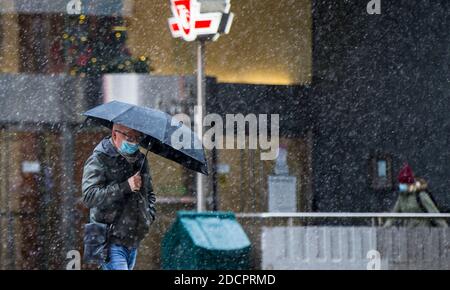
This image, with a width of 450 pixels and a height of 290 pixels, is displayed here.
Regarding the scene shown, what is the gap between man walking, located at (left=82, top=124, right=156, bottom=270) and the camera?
23.4 ft

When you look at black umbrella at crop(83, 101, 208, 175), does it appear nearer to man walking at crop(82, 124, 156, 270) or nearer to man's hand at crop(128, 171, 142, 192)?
man walking at crop(82, 124, 156, 270)

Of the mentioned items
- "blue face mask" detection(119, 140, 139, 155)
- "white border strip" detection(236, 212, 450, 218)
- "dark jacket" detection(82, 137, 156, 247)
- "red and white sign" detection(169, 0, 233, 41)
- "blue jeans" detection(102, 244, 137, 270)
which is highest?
"red and white sign" detection(169, 0, 233, 41)

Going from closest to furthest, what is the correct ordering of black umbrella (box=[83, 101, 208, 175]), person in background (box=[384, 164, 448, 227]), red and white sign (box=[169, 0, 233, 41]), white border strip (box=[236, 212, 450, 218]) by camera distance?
black umbrella (box=[83, 101, 208, 175]) → red and white sign (box=[169, 0, 233, 41]) → white border strip (box=[236, 212, 450, 218]) → person in background (box=[384, 164, 448, 227])

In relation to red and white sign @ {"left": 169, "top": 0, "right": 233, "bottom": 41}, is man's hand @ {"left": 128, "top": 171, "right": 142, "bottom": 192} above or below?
below

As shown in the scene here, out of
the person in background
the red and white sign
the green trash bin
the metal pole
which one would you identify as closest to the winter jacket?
the person in background

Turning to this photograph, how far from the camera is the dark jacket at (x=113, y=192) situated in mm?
7129

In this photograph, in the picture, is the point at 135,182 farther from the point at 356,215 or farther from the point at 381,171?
the point at 381,171

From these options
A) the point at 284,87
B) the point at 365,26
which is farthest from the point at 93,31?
the point at 365,26

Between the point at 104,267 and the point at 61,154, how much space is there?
828 mm

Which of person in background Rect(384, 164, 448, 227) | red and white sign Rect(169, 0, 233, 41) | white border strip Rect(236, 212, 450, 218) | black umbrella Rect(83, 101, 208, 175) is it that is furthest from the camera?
person in background Rect(384, 164, 448, 227)

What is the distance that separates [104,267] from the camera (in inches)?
283

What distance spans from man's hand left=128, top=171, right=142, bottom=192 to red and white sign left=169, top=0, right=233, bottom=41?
101 cm

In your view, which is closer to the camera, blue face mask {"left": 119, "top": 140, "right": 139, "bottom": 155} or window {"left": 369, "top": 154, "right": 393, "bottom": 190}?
blue face mask {"left": 119, "top": 140, "right": 139, "bottom": 155}
